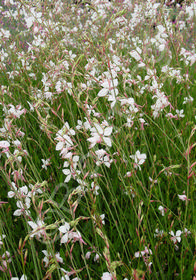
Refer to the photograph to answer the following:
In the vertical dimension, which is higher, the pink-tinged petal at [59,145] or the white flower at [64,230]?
the pink-tinged petal at [59,145]

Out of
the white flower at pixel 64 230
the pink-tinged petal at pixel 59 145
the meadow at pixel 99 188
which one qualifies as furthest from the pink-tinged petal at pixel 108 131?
the white flower at pixel 64 230

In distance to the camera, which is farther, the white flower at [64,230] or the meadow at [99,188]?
the meadow at [99,188]

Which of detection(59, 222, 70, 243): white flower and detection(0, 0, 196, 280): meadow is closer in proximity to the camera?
detection(59, 222, 70, 243): white flower

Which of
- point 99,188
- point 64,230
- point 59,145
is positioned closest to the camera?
point 64,230

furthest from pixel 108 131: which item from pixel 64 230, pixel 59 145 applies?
pixel 64 230

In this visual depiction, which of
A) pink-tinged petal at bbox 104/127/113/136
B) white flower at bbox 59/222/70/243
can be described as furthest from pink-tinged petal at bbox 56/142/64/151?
white flower at bbox 59/222/70/243

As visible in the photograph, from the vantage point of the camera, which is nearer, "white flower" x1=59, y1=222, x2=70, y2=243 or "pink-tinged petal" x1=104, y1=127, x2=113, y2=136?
"white flower" x1=59, y1=222, x2=70, y2=243

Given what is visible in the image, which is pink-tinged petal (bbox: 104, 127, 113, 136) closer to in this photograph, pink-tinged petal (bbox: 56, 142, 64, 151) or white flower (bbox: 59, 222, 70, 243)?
pink-tinged petal (bbox: 56, 142, 64, 151)

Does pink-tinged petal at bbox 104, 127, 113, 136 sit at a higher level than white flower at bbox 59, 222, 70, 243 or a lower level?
higher

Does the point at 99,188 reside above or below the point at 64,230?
below

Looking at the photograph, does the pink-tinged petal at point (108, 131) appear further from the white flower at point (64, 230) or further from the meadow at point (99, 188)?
the white flower at point (64, 230)

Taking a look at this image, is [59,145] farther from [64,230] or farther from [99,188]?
[99,188]

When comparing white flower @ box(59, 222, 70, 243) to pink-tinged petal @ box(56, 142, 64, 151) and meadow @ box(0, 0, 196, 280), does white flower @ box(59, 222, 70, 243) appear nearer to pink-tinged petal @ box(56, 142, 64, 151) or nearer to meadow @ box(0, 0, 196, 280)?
meadow @ box(0, 0, 196, 280)

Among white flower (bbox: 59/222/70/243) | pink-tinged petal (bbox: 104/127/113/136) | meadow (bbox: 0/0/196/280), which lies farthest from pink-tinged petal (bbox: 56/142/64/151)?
white flower (bbox: 59/222/70/243)
